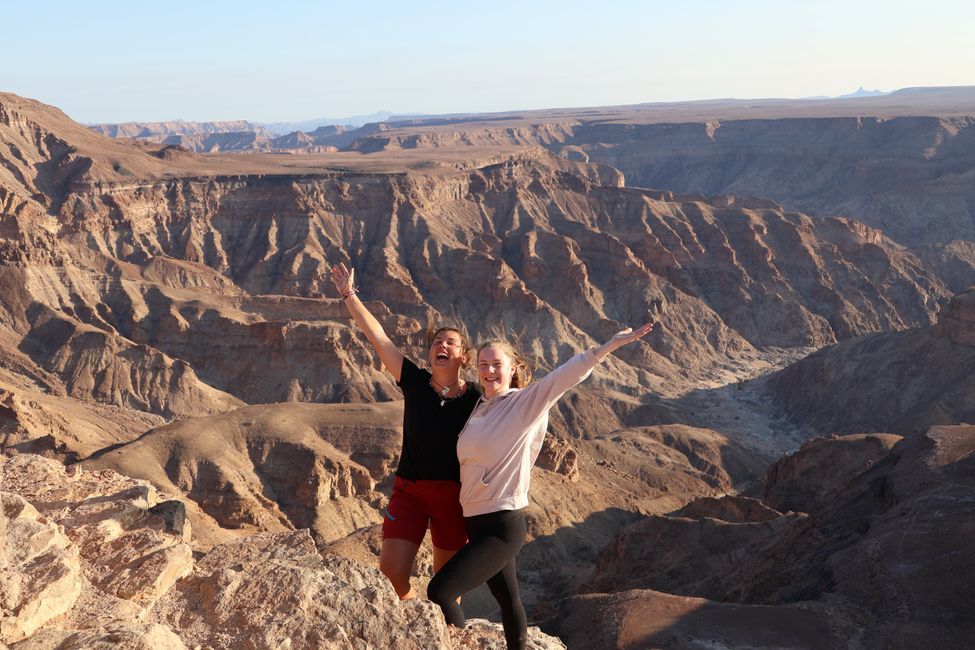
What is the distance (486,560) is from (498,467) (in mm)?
837

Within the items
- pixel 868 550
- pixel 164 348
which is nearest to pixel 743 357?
pixel 164 348

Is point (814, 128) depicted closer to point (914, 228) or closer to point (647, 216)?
point (914, 228)

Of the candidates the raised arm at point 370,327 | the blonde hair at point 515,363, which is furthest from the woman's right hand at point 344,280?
the blonde hair at point 515,363

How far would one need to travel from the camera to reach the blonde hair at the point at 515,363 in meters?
9.12

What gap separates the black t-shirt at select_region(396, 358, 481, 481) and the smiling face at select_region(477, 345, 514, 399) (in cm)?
37

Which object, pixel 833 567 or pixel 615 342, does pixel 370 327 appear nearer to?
pixel 615 342

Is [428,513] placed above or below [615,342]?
below


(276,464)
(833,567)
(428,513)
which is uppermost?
(428,513)

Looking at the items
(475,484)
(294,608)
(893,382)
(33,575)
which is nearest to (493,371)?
(475,484)

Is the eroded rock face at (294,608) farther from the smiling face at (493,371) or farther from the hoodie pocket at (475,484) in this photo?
the smiling face at (493,371)

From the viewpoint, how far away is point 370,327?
10.2 meters

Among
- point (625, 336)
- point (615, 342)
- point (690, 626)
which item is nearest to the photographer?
point (615, 342)

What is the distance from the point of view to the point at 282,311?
7650cm

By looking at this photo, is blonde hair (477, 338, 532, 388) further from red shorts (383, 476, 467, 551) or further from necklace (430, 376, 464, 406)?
red shorts (383, 476, 467, 551)
